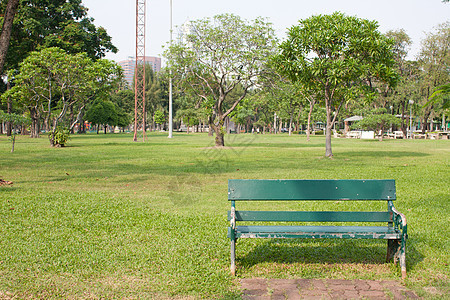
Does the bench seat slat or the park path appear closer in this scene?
the park path

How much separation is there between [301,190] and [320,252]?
1.17 metres

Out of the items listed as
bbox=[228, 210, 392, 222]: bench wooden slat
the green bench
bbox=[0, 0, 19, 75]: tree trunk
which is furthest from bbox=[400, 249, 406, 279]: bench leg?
bbox=[0, 0, 19, 75]: tree trunk

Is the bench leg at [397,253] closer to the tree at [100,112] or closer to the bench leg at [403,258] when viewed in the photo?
the bench leg at [403,258]

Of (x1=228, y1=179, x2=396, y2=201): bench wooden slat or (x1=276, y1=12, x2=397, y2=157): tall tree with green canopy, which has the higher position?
(x1=276, y1=12, x2=397, y2=157): tall tree with green canopy

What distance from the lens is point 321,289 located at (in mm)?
4074

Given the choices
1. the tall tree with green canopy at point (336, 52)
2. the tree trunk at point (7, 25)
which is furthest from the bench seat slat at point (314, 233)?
the tall tree with green canopy at point (336, 52)

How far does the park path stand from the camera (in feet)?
12.8

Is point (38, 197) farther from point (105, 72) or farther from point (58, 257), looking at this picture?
point (105, 72)

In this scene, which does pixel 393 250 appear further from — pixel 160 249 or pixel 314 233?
pixel 160 249

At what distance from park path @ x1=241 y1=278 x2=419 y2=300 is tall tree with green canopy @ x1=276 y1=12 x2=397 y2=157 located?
14.9m

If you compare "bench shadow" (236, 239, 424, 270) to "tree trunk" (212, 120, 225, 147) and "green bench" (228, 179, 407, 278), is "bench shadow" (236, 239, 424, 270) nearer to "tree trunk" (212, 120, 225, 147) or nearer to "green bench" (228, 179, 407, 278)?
"green bench" (228, 179, 407, 278)

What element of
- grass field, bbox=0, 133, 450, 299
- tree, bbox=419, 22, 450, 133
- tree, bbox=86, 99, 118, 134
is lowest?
grass field, bbox=0, 133, 450, 299

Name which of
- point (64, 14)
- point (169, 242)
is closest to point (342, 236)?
point (169, 242)

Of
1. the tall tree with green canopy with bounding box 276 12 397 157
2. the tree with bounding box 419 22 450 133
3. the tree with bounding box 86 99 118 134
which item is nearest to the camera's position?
the tall tree with green canopy with bounding box 276 12 397 157
